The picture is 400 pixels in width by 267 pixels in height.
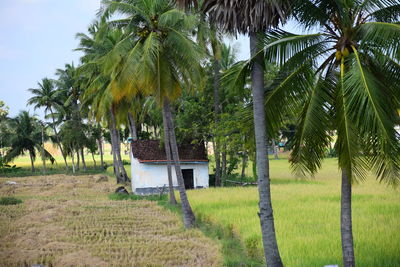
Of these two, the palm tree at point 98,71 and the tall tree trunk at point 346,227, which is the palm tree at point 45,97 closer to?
the palm tree at point 98,71

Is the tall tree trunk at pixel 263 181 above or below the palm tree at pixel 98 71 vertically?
below

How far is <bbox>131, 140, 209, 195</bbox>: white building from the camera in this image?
27.1 metres

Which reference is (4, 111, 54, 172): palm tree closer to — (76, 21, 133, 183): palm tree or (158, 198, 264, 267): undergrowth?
(76, 21, 133, 183): palm tree

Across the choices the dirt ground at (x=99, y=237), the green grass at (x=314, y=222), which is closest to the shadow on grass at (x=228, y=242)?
the green grass at (x=314, y=222)

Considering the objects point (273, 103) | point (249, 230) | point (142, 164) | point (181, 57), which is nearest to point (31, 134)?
point (142, 164)

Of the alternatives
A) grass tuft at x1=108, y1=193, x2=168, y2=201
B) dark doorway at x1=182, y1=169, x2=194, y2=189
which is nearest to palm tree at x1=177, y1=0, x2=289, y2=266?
grass tuft at x1=108, y1=193, x2=168, y2=201

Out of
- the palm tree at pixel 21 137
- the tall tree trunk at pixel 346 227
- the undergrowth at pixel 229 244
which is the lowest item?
the undergrowth at pixel 229 244

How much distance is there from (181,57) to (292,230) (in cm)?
751

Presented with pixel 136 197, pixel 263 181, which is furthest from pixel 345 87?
pixel 136 197

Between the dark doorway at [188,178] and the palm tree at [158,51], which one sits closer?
the palm tree at [158,51]

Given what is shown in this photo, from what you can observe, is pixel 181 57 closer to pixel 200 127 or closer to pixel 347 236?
pixel 347 236

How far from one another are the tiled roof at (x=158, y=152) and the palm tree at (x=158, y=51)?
34.4 feet

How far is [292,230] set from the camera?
12.5 meters

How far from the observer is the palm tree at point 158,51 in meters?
15.3
